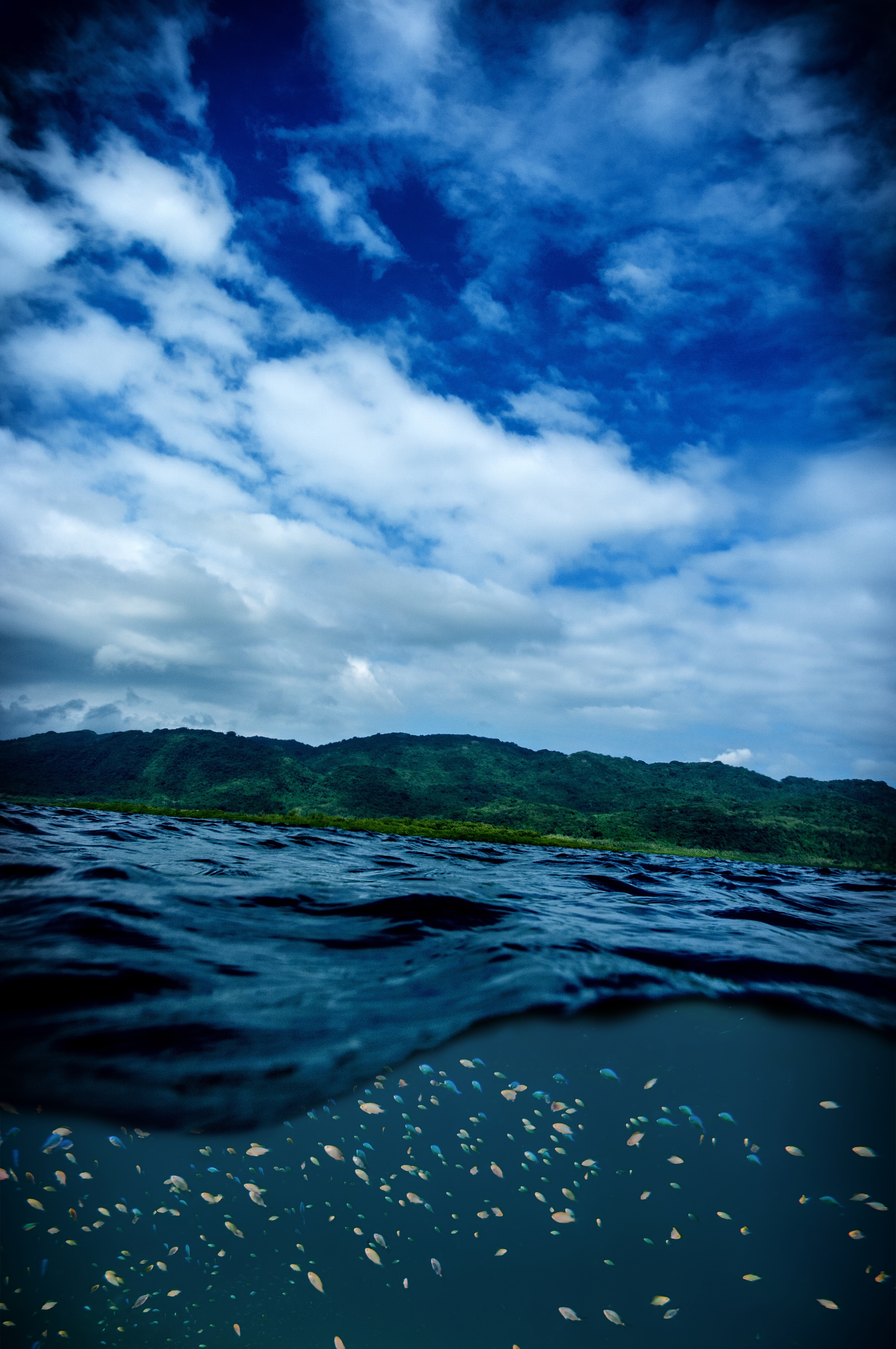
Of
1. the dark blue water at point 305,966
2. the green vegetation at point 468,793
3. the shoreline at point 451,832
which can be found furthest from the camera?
the green vegetation at point 468,793

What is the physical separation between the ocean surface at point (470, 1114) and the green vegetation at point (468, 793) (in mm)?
44832

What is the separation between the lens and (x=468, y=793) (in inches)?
4993

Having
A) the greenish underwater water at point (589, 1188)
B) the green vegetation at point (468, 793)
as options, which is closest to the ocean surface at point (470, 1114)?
the greenish underwater water at point (589, 1188)

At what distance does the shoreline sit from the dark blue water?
33268 millimetres

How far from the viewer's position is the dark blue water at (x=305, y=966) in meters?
6.52

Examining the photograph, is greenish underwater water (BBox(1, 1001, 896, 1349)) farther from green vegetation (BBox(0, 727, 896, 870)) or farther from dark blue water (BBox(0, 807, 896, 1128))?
green vegetation (BBox(0, 727, 896, 870))

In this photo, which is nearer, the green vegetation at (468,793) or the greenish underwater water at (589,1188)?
the greenish underwater water at (589,1188)

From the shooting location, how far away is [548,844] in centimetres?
5562

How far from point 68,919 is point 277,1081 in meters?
4.81

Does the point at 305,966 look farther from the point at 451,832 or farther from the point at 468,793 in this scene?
the point at 468,793

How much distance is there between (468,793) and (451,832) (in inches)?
2747

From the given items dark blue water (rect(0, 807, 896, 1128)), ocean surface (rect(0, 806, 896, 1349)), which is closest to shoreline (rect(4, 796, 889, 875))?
dark blue water (rect(0, 807, 896, 1128))

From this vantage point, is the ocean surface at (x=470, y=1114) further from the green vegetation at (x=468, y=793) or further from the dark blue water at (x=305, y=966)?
the green vegetation at (x=468, y=793)

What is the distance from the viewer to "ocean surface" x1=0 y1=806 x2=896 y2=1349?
22.3 ft
